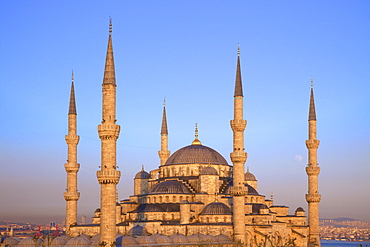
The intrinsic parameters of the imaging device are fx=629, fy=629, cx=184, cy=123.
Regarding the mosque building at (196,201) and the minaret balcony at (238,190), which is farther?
the minaret balcony at (238,190)

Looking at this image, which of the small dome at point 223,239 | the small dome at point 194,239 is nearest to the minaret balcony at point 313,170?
the small dome at point 223,239

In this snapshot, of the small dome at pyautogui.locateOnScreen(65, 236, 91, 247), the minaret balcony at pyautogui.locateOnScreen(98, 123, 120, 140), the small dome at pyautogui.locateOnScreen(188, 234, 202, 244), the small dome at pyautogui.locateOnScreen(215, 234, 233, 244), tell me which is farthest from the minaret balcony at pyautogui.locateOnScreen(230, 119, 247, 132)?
the small dome at pyautogui.locateOnScreen(65, 236, 91, 247)

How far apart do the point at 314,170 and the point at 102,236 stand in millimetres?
24791

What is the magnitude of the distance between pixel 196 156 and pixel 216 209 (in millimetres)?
9766

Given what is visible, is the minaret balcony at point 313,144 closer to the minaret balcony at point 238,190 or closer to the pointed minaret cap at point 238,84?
the pointed minaret cap at point 238,84

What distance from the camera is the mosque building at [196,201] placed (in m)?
44.7

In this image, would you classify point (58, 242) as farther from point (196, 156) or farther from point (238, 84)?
point (196, 156)

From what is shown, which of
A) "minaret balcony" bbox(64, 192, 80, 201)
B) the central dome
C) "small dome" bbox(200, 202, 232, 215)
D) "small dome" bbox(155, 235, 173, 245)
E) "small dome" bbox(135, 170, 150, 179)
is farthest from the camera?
"small dome" bbox(135, 170, 150, 179)

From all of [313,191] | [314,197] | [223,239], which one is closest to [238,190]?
[223,239]

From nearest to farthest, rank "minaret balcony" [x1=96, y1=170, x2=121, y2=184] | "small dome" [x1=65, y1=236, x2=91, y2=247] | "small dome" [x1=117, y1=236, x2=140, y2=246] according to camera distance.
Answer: "minaret balcony" [x1=96, y1=170, x2=121, y2=184], "small dome" [x1=117, y1=236, x2=140, y2=246], "small dome" [x1=65, y1=236, x2=91, y2=247]

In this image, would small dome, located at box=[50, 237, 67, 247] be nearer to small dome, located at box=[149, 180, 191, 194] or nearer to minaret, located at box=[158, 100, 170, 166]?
small dome, located at box=[149, 180, 191, 194]

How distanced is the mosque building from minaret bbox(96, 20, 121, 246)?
60 millimetres

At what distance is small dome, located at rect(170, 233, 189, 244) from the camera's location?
149ft

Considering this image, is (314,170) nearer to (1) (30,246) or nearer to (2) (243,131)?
(2) (243,131)
